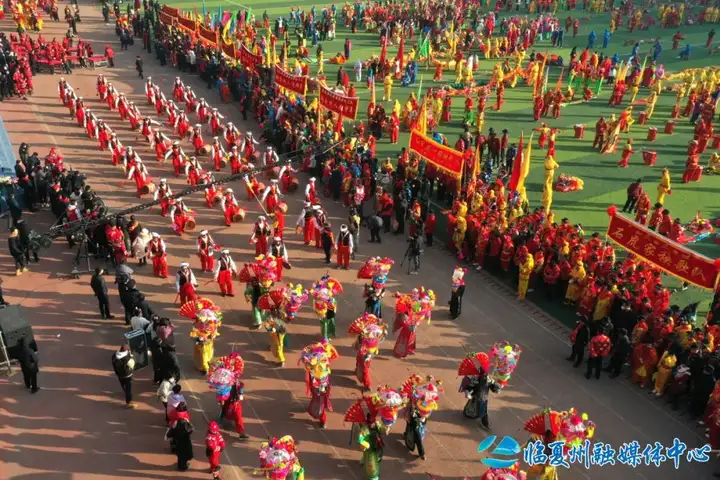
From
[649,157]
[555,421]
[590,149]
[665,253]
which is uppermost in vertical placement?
[665,253]

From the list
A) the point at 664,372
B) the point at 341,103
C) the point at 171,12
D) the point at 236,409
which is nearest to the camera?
the point at 236,409

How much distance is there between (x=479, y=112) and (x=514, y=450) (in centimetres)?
1764

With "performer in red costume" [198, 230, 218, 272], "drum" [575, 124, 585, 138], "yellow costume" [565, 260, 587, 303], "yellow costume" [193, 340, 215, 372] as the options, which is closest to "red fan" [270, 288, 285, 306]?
"yellow costume" [193, 340, 215, 372]

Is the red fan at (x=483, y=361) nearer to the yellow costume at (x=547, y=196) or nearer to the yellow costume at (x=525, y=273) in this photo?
the yellow costume at (x=525, y=273)

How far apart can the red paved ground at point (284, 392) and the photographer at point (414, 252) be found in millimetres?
297

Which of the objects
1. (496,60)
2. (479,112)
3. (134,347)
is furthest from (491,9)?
(134,347)

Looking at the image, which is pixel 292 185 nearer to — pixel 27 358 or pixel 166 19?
pixel 27 358

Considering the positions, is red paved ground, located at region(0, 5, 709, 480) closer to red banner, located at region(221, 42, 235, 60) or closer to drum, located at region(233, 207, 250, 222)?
drum, located at region(233, 207, 250, 222)

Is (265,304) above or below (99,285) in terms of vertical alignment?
above

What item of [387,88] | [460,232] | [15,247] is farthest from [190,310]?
[387,88]

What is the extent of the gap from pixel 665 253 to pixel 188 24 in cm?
2596

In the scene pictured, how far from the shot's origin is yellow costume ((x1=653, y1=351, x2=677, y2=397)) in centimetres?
1173

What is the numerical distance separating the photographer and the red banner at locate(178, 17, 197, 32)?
64.1 feet

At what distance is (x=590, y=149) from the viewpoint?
23.5 metres
